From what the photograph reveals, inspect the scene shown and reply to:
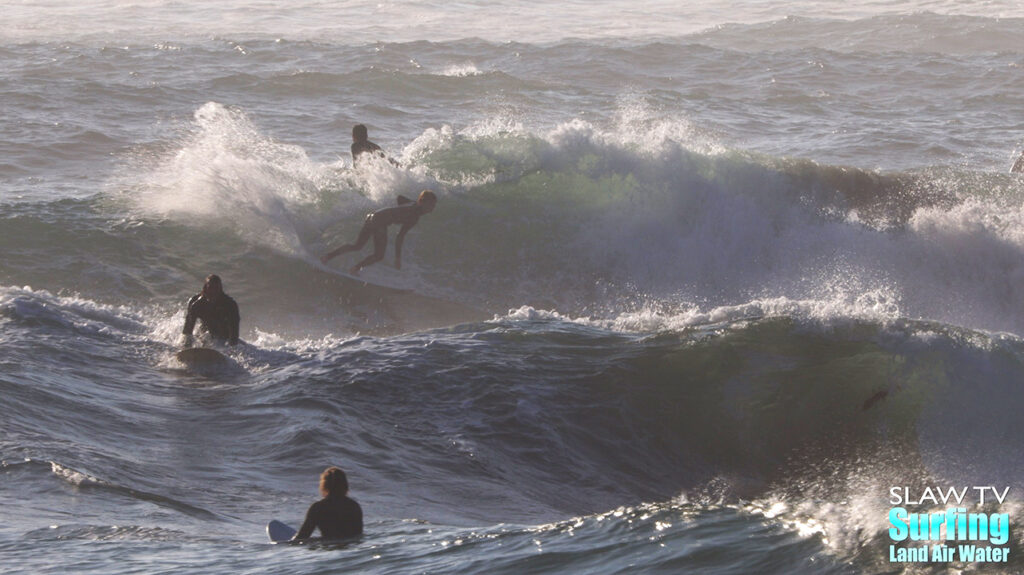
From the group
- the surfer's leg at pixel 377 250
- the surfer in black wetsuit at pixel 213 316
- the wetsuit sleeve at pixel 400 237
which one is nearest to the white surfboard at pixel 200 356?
the surfer in black wetsuit at pixel 213 316

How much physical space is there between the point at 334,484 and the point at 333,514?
0.17 m

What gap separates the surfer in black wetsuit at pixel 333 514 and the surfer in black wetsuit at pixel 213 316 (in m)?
4.52

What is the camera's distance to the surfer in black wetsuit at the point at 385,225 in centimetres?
1503

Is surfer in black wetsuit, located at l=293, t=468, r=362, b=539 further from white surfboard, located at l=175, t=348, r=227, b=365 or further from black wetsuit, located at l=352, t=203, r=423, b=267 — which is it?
black wetsuit, located at l=352, t=203, r=423, b=267

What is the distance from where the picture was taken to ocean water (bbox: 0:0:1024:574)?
24.1 ft

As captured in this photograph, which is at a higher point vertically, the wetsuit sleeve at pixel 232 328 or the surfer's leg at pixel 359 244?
A: the surfer's leg at pixel 359 244

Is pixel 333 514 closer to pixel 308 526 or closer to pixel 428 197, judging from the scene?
pixel 308 526

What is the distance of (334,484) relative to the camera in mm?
6996

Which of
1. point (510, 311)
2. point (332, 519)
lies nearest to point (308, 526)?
point (332, 519)

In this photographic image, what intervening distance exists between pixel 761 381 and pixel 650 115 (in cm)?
1765

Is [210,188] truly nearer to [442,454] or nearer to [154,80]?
[442,454]

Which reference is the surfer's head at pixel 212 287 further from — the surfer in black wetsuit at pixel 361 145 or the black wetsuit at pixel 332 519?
the surfer in black wetsuit at pixel 361 145

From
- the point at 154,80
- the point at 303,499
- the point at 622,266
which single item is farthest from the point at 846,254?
the point at 154,80

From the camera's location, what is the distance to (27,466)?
7.96 meters
